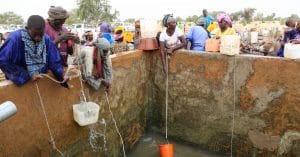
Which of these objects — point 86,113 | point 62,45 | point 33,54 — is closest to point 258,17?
point 62,45

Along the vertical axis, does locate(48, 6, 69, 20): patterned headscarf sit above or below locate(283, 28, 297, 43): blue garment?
above

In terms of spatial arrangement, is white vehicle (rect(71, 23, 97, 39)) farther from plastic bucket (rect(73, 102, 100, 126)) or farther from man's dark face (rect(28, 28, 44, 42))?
man's dark face (rect(28, 28, 44, 42))

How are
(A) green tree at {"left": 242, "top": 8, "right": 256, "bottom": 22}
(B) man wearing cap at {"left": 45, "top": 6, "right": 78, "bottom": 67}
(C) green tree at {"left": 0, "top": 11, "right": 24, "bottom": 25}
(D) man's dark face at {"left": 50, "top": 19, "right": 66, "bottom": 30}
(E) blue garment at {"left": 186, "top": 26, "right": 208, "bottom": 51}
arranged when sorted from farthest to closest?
(C) green tree at {"left": 0, "top": 11, "right": 24, "bottom": 25}, (A) green tree at {"left": 242, "top": 8, "right": 256, "bottom": 22}, (E) blue garment at {"left": 186, "top": 26, "right": 208, "bottom": 51}, (D) man's dark face at {"left": 50, "top": 19, "right": 66, "bottom": 30}, (B) man wearing cap at {"left": 45, "top": 6, "right": 78, "bottom": 67}

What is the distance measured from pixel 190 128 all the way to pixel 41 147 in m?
3.18

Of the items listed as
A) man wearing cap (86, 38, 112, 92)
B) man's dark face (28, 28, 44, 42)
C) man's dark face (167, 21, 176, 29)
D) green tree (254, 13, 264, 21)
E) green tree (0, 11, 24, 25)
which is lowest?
man wearing cap (86, 38, 112, 92)

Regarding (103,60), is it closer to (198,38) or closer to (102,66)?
(102,66)

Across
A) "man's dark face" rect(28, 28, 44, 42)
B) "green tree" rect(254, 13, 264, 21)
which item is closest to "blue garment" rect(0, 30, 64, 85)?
"man's dark face" rect(28, 28, 44, 42)

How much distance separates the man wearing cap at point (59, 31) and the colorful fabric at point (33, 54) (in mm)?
618

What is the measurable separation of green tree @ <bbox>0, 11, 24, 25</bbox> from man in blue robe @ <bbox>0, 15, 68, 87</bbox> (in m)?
54.2

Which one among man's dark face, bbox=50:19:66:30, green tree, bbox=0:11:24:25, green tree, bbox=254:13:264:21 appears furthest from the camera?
green tree, bbox=0:11:24:25

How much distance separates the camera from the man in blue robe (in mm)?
3342

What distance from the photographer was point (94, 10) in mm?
33031

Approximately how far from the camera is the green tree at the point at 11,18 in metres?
53.6

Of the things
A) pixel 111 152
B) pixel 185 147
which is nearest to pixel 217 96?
pixel 185 147
